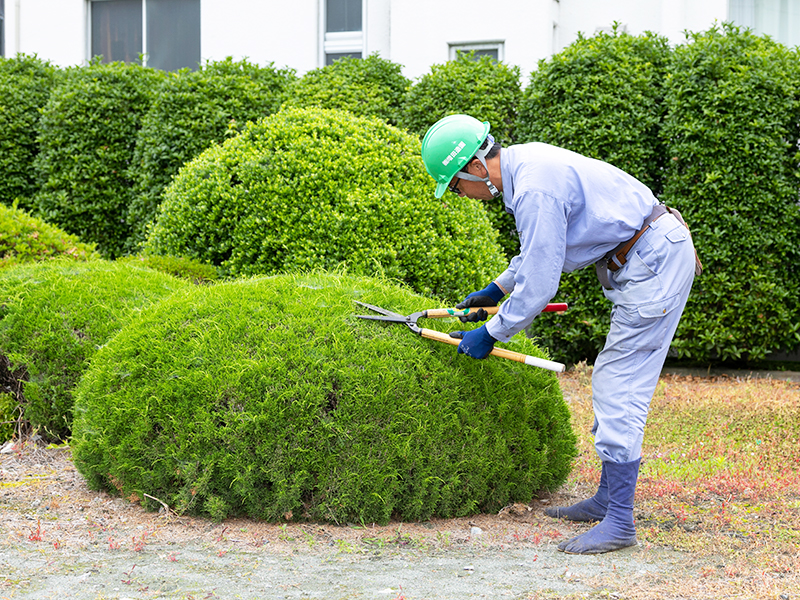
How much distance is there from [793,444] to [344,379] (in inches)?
137

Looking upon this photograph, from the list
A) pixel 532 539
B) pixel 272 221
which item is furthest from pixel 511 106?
pixel 532 539

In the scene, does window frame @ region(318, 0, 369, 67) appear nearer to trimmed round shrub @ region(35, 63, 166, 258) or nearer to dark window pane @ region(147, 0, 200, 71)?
dark window pane @ region(147, 0, 200, 71)

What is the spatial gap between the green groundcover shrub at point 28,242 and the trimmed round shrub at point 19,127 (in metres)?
2.89

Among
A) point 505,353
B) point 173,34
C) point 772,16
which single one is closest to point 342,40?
point 173,34

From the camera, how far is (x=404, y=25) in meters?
11.1

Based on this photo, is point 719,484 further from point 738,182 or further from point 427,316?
point 738,182

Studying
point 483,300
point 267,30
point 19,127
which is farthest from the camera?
point 267,30

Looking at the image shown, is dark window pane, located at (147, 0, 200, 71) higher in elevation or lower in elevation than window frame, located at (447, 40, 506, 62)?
higher

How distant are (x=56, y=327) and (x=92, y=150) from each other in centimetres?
461

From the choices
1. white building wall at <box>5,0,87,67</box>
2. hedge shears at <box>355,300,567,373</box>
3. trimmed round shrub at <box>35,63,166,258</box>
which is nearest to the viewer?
hedge shears at <box>355,300,567,373</box>

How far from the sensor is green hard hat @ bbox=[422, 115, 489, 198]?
3.30m

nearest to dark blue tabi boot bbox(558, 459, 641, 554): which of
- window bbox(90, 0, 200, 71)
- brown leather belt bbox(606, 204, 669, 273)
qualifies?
brown leather belt bbox(606, 204, 669, 273)

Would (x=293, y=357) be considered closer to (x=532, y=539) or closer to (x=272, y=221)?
(x=532, y=539)

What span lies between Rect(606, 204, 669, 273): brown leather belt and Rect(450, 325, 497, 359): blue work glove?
65 cm
